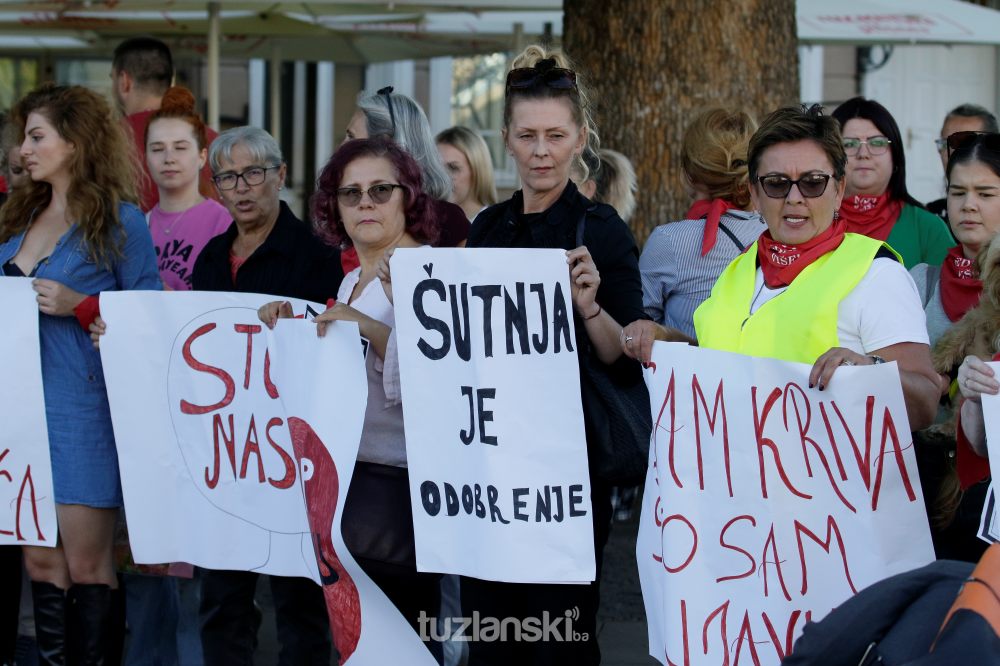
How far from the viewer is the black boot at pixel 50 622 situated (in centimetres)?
453

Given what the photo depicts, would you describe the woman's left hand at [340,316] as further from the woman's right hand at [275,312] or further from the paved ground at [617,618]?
the paved ground at [617,618]

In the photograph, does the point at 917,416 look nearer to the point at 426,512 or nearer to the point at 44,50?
the point at 426,512

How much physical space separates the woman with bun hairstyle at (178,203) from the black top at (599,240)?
1.76 m

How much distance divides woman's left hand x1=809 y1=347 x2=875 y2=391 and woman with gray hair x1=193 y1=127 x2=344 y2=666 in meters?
1.80

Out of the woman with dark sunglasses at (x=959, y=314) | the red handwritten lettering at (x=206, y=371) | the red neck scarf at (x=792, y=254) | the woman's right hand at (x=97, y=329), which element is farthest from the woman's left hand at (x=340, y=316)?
the woman with dark sunglasses at (x=959, y=314)

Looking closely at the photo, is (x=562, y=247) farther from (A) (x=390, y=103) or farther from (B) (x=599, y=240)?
(A) (x=390, y=103)

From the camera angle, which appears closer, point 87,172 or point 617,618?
point 87,172

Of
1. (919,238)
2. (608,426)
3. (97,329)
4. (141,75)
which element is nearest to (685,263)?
(919,238)

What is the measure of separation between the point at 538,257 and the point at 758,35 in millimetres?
3637

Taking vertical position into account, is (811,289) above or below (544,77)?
below

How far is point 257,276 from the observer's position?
4.56 meters

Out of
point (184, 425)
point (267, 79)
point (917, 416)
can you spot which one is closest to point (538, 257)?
point (917, 416)

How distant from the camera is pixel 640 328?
3607 mm

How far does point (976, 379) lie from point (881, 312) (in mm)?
261
